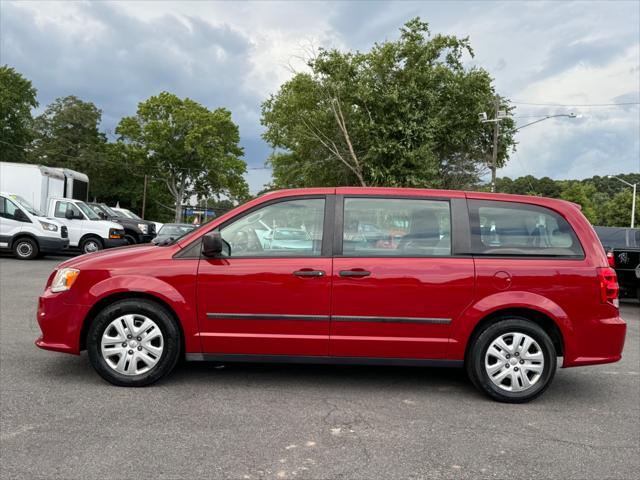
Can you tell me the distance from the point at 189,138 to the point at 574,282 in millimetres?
48860

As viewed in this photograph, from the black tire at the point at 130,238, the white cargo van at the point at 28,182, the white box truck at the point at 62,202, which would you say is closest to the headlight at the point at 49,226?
the white box truck at the point at 62,202

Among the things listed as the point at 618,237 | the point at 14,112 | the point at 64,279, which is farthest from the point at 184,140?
the point at 64,279

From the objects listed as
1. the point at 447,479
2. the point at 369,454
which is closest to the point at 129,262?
the point at 369,454

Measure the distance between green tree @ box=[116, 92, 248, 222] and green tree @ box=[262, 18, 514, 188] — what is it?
18.4 meters

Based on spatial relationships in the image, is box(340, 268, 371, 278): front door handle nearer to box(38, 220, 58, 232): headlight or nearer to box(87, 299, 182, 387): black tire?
box(87, 299, 182, 387): black tire

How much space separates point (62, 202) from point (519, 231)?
56.3ft

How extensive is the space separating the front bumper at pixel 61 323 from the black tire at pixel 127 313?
0.13 m

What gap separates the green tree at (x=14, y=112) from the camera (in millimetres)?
48750

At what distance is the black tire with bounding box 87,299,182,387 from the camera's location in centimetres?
438

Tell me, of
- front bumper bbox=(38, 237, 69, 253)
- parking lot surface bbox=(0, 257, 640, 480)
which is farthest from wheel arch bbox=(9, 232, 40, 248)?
parking lot surface bbox=(0, 257, 640, 480)

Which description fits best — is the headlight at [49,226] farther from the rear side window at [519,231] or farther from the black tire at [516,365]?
the black tire at [516,365]

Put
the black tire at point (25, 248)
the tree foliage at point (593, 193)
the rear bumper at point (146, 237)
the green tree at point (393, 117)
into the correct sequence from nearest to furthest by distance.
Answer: the black tire at point (25, 248), the rear bumper at point (146, 237), the green tree at point (393, 117), the tree foliage at point (593, 193)

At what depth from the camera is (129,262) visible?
4.44 m

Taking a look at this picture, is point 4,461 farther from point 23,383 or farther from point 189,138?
point 189,138
